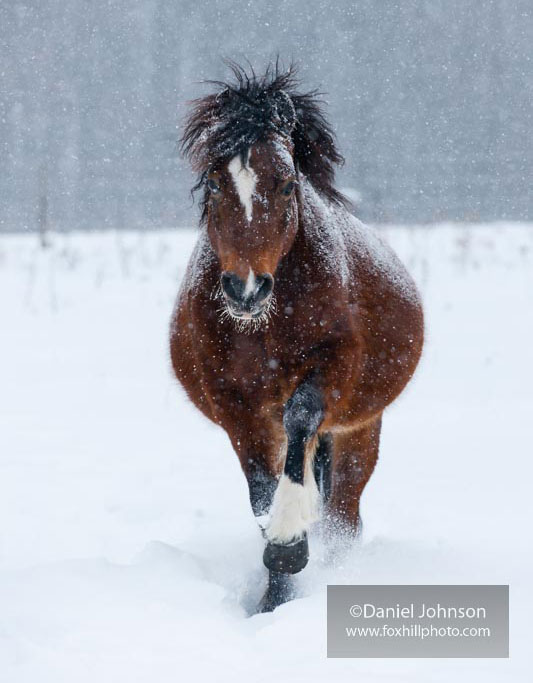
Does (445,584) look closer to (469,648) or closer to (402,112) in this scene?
(469,648)

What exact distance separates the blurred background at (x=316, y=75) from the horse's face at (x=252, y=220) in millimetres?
35174

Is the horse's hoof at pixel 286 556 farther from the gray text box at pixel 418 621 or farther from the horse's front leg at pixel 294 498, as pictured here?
the gray text box at pixel 418 621

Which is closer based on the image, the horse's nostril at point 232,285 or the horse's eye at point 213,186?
the horse's nostril at point 232,285

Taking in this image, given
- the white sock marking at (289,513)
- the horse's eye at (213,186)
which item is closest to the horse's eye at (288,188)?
the horse's eye at (213,186)

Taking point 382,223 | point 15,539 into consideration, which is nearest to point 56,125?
point 382,223

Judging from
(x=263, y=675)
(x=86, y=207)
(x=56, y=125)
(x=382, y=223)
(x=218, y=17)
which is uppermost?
(x=218, y=17)

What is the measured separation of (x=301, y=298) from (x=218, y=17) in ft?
136

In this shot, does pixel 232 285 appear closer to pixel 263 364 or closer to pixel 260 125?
pixel 263 364

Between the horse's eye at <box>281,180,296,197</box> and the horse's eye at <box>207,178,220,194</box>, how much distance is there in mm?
272

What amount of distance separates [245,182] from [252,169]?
67 mm

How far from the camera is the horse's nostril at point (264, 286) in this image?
3100 millimetres

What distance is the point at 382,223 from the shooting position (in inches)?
563

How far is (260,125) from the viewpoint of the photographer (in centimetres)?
340

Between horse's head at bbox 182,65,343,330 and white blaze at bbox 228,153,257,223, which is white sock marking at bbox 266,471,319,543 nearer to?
horse's head at bbox 182,65,343,330
